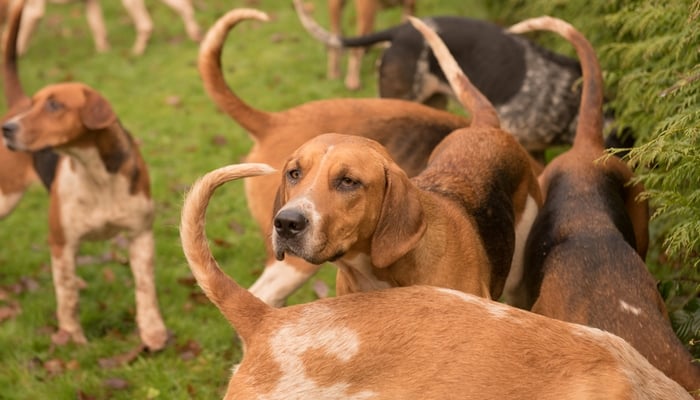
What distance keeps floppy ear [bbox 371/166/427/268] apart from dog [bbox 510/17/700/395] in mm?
887

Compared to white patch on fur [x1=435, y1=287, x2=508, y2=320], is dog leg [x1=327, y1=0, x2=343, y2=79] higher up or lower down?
lower down

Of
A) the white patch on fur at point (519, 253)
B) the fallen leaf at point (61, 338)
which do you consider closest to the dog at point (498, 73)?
the white patch on fur at point (519, 253)

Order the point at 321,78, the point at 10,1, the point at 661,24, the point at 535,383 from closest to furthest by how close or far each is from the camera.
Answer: the point at 535,383
the point at 661,24
the point at 321,78
the point at 10,1

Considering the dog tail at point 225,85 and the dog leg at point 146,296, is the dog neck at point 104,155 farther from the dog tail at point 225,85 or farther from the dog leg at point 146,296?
the dog tail at point 225,85

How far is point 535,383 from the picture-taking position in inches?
106

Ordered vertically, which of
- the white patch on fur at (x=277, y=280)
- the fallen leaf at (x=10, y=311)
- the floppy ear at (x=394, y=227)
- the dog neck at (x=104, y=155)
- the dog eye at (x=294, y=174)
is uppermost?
the dog eye at (x=294, y=174)

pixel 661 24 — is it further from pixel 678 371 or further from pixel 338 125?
pixel 678 371

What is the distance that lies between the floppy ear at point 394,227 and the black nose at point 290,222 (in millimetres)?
380

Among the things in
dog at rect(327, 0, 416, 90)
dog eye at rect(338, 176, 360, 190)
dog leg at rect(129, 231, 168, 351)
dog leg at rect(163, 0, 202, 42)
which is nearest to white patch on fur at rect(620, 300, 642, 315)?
dog eye at rect(338, 176, 360, 190)

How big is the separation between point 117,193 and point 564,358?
12.5 feet

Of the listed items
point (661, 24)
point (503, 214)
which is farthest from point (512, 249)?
point (661, 24)

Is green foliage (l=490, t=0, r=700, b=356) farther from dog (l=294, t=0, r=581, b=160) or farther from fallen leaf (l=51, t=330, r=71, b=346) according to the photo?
fallen leaf (l=51, t=330, r=71, b=346)

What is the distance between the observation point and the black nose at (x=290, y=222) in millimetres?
3311

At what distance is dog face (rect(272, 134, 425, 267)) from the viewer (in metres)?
3.35
